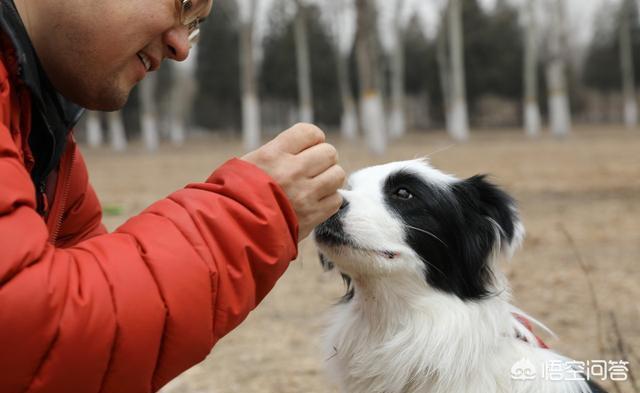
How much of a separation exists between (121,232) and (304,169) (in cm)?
42

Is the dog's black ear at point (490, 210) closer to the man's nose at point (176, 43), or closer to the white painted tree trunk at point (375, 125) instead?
the man's nose at point (176, 43)

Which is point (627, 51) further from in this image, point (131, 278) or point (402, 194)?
point (131, 278)

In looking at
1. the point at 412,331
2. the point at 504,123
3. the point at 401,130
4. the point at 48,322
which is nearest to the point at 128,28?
the point at 48,322

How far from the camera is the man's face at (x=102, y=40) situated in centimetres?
146

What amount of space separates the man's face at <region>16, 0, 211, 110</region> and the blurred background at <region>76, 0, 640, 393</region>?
1599 millimetres

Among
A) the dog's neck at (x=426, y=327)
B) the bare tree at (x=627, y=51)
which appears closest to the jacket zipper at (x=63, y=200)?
the dog's neck at (x=426, y=327)

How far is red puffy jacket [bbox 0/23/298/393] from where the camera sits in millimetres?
1138

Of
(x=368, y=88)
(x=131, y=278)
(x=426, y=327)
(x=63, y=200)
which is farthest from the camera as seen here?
(x=368, y=88)

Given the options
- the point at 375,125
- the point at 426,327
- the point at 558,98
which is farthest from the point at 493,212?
the point at 558,98

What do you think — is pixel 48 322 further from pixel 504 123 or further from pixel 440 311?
pixel 504 123

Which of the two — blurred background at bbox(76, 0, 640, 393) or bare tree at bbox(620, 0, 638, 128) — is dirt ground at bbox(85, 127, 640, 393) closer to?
blurred background at bbox(76, 0, 640, 393)

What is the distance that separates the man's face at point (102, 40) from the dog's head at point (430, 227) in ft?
2.86

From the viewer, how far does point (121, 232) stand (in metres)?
1.35

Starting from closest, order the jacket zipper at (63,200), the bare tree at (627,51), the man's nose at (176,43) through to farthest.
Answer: the man's nose at (176,43)
the jacket zipper at (63,200)
the bare tree at (627,51)
